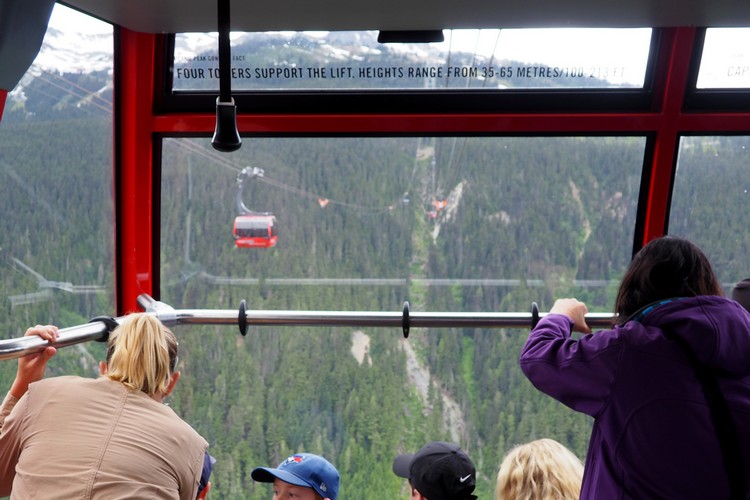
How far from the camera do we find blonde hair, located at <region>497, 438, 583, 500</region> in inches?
73.4

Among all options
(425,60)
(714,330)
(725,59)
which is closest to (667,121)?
(725,59)

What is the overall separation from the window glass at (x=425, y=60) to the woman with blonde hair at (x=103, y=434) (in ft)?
4.90

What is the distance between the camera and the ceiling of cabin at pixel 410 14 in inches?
99.3

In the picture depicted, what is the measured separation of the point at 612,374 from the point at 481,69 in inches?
69.0

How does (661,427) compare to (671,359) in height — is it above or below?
below

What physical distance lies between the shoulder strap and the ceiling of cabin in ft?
4.53

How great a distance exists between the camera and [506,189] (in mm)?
3275

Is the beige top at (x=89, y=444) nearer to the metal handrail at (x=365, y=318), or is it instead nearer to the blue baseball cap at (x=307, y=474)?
the blue baseball cap at (x=307, y=474)

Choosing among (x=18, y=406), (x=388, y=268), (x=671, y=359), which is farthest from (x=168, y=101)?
(x=671, y=359)

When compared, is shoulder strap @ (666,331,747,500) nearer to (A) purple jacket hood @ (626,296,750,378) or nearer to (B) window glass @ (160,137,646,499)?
(A) purple jacket hood @ (626,296,750,378)

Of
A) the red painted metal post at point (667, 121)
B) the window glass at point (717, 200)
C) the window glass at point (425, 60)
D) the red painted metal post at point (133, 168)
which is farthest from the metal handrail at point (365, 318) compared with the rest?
the window glass at point (425, 60)

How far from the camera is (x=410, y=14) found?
2676mm

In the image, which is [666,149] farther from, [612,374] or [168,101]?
[168,101]

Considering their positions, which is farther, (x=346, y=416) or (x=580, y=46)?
(x=346, y=416)
